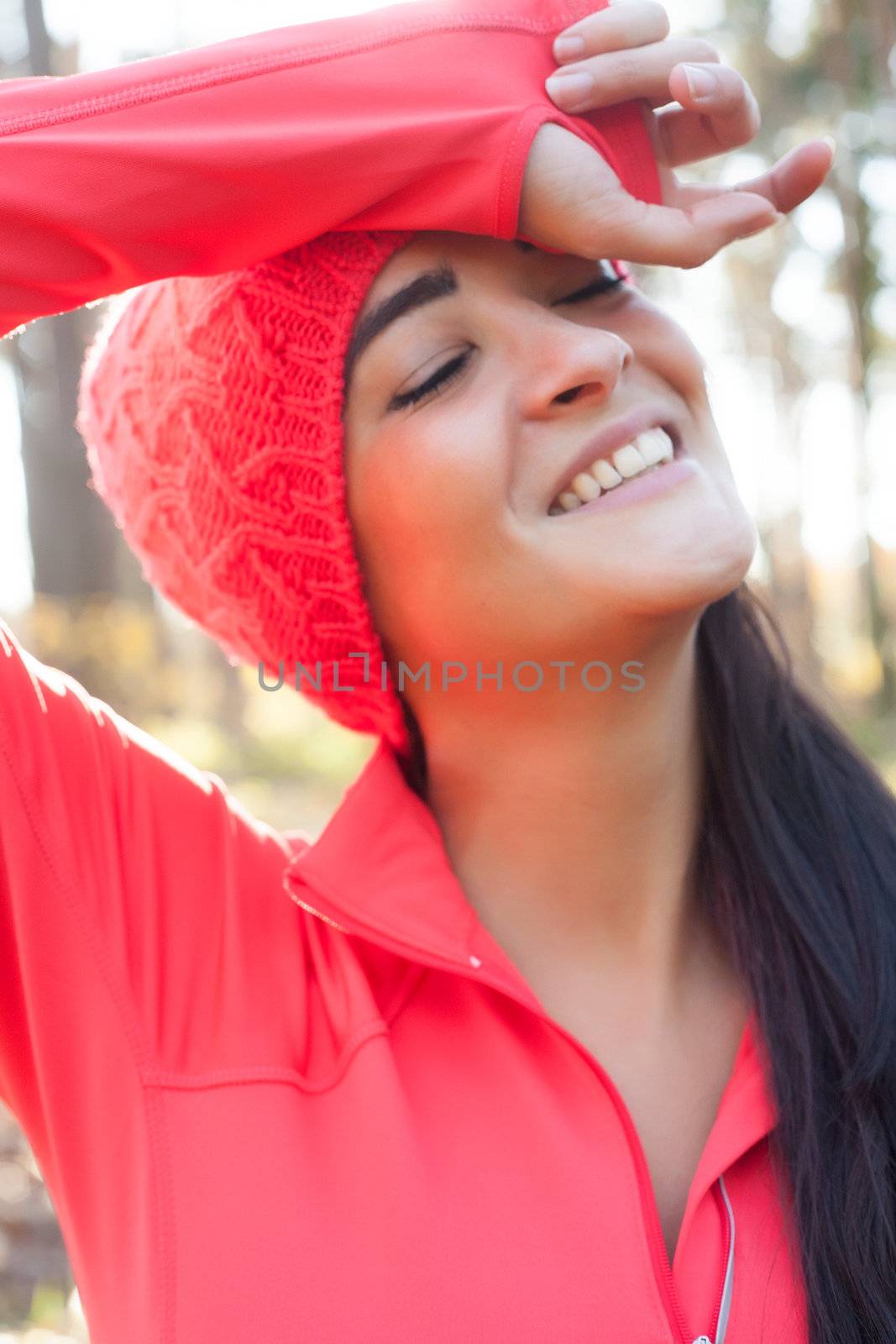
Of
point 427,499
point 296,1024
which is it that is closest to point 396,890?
Result: point 296,1024

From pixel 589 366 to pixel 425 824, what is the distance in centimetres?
85

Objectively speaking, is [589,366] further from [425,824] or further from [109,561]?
[109,561]

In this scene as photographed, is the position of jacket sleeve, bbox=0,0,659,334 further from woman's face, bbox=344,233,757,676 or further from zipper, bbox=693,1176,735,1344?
zipper, bbox=693,1176,735,1344

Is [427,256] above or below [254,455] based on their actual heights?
above

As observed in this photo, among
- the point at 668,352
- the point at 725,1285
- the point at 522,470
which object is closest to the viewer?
the point at 725,1285

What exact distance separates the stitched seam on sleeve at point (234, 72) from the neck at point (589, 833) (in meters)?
1.01

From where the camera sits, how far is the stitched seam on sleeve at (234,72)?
1698 mm

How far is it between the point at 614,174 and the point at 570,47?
0.20 metres

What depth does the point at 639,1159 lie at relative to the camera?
68.9 inches

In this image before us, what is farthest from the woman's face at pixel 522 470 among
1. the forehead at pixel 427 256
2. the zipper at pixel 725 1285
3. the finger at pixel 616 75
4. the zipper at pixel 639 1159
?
the zipper at pixel 725 1285

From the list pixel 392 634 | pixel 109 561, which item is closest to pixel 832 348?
pixel 109 561

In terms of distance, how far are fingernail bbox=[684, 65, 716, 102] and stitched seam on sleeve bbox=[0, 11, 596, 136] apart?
0.28 m

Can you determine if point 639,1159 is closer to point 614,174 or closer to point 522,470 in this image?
point 522,470

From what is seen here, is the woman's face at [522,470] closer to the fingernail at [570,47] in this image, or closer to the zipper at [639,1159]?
the fingernail at [570,47]
